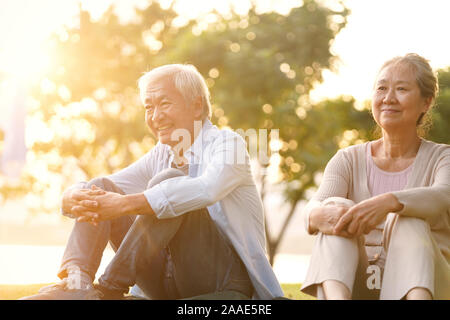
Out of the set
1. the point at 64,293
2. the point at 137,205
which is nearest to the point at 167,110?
the point at 137,205

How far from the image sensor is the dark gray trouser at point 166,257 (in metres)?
3.26

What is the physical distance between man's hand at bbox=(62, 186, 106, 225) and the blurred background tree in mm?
12593

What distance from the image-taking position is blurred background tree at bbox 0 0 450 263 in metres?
16.4

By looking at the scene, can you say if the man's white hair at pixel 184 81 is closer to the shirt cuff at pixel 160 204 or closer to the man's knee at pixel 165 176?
the man's knee at pixel 165 176

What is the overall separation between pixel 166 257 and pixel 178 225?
0.33 meters

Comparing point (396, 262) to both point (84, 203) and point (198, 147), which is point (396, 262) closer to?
point (198, 147)

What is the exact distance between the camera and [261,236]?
369cm

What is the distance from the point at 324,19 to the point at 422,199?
14.9 metres

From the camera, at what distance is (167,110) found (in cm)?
378

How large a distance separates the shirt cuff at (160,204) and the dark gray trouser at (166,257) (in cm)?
9

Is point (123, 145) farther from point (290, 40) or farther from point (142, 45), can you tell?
point (290, 40)

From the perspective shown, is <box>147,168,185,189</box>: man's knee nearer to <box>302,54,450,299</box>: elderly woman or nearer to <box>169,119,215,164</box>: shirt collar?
<box>169,119,215,164</box>: shirt collar

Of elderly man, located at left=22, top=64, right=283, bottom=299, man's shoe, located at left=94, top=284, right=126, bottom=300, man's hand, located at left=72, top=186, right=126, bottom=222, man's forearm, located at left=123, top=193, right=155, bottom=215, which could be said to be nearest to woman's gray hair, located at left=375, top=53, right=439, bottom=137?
elderly man, located at left=22, top=64, right=283, bottom=299
